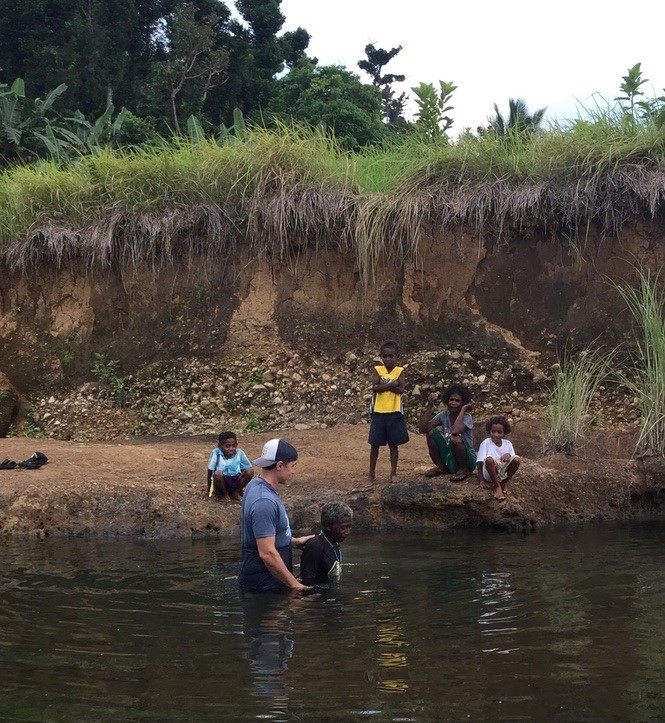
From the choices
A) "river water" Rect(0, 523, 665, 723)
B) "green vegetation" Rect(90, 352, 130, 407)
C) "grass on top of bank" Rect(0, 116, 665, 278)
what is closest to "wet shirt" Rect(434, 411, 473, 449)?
"river water" Rect(0, 523, 665, 723)

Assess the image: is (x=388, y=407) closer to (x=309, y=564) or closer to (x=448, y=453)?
(x=448, y=453)

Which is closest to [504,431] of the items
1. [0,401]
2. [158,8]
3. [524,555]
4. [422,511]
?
[422,511]

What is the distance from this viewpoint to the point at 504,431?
8.17 m

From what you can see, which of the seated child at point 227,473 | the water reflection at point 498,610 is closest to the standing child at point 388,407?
the seated child at point 227,473

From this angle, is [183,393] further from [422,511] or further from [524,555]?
[524,555]

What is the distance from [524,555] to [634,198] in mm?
5885

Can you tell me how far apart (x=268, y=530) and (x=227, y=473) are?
2796 mm

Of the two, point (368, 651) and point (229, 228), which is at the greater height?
point (229, 228)

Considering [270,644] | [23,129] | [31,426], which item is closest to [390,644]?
[270,644]

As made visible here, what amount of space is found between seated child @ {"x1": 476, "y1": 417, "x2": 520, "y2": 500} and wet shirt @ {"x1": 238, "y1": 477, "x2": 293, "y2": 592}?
2.59 meters

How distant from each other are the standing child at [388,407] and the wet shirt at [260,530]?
113 inches

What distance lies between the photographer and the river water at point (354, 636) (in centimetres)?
398

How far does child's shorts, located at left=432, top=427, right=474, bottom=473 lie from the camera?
8375 mm

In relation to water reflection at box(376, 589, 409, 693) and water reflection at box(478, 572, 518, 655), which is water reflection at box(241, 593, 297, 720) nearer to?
water reflection at box(376, 589, 409, 693)
